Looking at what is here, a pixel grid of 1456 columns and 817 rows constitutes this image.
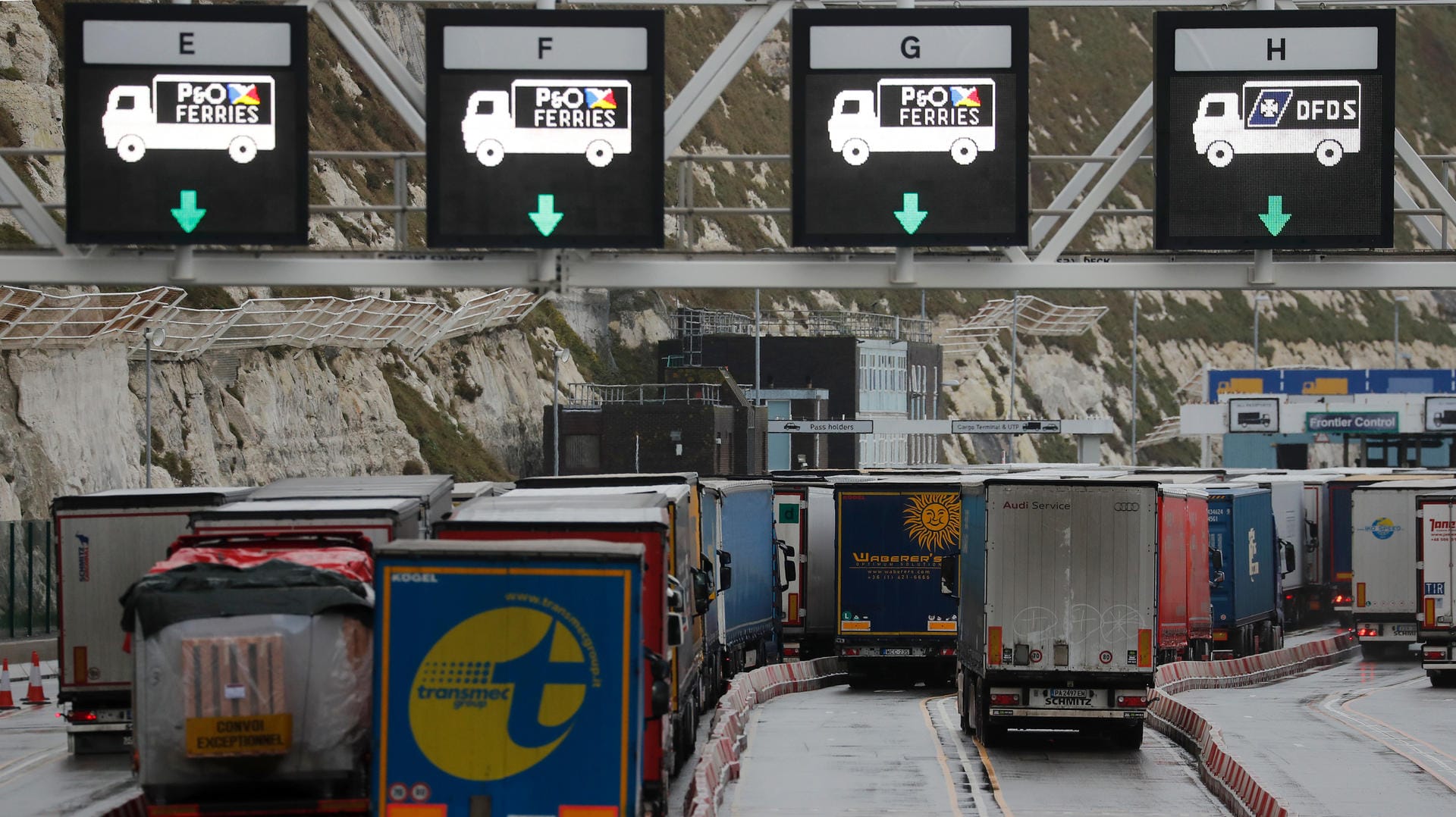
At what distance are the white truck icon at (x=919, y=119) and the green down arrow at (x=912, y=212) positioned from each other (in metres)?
0.39

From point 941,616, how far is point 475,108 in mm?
18619

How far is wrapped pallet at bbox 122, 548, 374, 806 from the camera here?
14.8 metres

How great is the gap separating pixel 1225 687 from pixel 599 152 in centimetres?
2479

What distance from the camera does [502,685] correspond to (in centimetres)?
1401

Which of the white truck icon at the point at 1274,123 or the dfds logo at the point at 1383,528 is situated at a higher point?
the white truck icon at the point at 1274,123

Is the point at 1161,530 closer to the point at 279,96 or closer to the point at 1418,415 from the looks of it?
the point at 279,96

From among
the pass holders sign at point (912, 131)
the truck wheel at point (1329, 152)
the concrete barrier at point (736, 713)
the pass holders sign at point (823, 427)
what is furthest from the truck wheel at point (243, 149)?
the pass holders sign at point (823, 427)

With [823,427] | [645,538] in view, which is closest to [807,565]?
[645,538]

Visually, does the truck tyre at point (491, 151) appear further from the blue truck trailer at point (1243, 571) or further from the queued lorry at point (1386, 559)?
the queued lorry at point (1386, 559)

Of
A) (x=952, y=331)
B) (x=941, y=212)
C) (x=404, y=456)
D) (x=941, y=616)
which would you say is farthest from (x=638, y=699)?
(x=952, y=331)

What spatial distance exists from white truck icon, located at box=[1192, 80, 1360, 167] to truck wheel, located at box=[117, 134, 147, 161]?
8874 millimetres

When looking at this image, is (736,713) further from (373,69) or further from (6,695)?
(6,695)

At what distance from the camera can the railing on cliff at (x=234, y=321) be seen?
180 ft

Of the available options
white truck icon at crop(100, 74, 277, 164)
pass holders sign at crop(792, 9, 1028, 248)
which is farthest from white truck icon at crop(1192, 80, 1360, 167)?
white truck icon at crop(100, 74, 277, 164)
